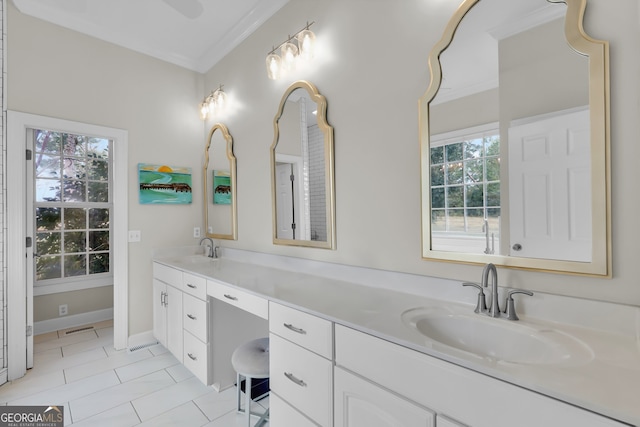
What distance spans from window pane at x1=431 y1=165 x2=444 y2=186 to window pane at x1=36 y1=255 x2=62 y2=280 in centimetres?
398

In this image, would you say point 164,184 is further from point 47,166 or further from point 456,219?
point 456,219

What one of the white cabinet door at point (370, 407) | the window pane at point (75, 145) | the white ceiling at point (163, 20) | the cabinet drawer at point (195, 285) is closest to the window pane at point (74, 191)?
the window pane at point (75, 145)

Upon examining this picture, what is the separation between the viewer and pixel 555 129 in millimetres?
1143

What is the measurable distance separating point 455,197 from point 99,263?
4013 millimetres

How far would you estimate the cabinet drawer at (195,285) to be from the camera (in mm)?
2066

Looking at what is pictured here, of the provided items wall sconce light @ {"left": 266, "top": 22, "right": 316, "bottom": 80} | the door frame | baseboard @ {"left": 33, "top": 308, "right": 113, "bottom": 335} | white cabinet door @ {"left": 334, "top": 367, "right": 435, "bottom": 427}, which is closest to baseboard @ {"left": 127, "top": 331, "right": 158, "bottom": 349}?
the door frame

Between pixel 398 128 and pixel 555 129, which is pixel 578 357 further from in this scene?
pixel 398 128

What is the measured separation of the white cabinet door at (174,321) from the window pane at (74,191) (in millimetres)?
1918

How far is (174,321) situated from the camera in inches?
96.0

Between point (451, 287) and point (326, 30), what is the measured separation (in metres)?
1.72

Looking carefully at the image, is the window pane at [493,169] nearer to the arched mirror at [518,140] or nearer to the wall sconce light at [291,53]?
the arched mirror at [518,140]

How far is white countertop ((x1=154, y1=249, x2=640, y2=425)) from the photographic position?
683 mm

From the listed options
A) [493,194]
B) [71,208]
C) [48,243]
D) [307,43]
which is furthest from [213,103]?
[493,194]

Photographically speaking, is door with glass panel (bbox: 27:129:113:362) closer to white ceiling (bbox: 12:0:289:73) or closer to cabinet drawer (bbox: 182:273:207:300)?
white ceiling (bbox: 12:0:289:73)
